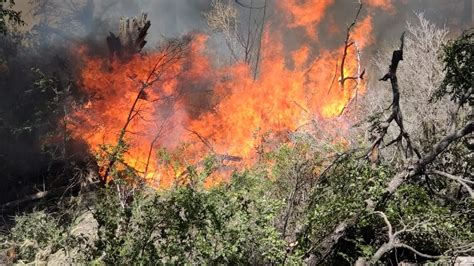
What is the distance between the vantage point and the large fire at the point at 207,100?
17.2m

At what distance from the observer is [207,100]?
23.9 metres

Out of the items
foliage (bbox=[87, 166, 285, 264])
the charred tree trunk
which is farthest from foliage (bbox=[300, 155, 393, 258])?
the charred tree trunk

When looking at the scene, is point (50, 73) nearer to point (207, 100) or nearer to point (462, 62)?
point (207, 100)

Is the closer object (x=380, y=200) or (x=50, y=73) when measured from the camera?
(x=380, y=200)

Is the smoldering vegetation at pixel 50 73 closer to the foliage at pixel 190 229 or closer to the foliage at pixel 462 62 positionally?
the foliage at pixel 190 229

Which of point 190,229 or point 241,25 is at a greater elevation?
point 241,25

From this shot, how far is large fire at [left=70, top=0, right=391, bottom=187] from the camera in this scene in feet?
56.3

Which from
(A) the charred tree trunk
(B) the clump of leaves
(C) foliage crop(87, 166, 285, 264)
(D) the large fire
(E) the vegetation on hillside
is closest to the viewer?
(C) foliage crop(87, 166, 285, 264)

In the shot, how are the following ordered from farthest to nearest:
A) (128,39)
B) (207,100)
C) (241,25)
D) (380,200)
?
(241,25)
(207,100)
(128,39)
(380,200)

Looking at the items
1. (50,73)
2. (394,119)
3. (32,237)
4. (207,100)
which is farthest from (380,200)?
(207,100)

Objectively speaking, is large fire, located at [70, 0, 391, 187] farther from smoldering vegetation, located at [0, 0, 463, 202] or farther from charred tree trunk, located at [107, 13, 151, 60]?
smoldering vegetation, located at [0, 0, 463, 202]

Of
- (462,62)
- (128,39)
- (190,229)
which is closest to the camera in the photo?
(190,229)

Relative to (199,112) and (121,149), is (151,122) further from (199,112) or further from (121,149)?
(121,149)

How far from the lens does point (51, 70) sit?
19.0 meters
